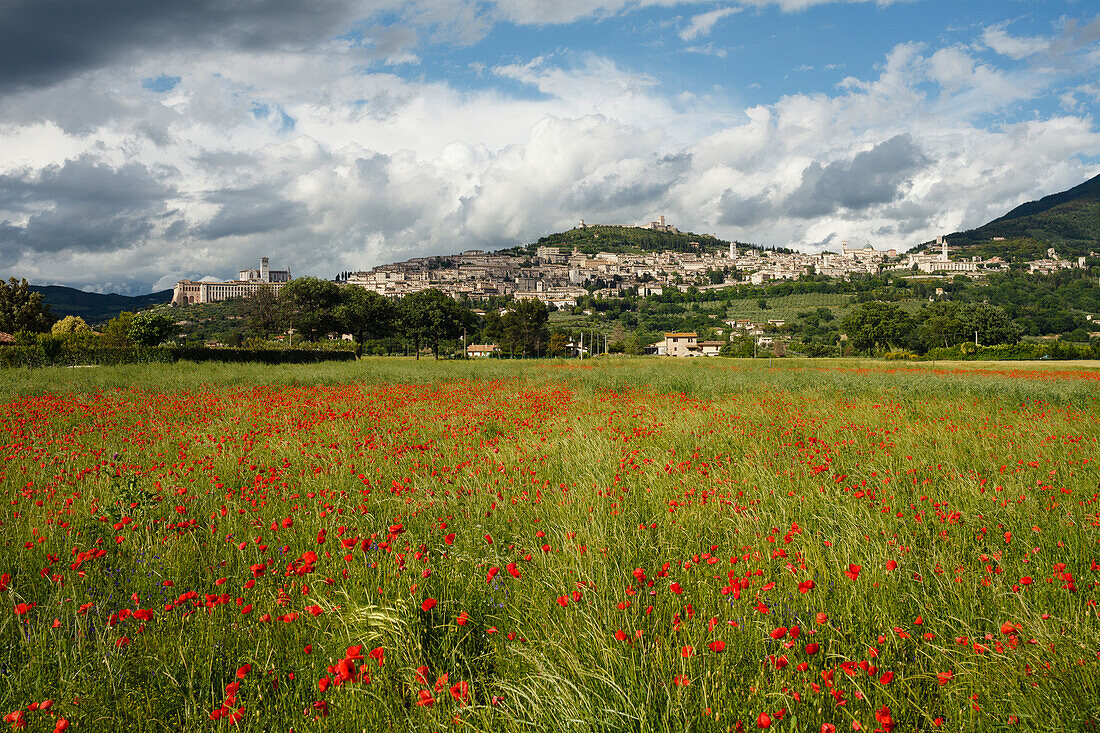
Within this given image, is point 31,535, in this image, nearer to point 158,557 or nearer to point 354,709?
point 158,557

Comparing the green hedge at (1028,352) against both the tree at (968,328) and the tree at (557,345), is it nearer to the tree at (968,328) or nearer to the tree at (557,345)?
the tree at (968,328)

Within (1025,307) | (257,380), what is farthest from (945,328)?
(257,380)

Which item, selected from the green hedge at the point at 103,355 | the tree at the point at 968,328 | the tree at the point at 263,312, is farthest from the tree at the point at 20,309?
the tree at the point at 968,328

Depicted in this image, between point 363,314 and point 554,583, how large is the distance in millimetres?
78176

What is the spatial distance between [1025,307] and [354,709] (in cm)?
17164

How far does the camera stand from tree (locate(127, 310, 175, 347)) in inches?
2473

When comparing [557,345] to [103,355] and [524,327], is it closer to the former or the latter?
[524,327]

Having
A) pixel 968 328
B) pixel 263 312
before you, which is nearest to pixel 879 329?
pixel 968 328

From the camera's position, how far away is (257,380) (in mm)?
18906

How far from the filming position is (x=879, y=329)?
308 feet

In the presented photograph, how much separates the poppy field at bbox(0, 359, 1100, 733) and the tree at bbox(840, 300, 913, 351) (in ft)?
325

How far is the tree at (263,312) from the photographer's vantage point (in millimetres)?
77688

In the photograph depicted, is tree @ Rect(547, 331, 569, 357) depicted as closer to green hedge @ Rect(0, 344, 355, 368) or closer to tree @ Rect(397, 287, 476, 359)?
tree @ Rect(397, 287, 476, 359)

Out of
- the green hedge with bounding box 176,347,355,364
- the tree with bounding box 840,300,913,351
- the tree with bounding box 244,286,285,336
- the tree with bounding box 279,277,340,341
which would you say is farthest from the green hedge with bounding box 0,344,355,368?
the tree with bounding box 840,300,913,351
